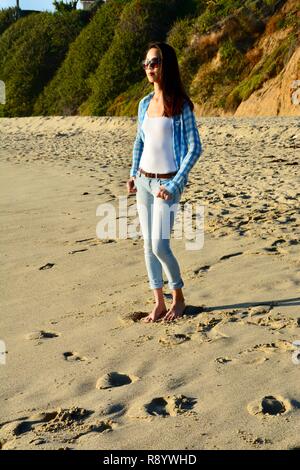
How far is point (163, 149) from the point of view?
4508 millimetres

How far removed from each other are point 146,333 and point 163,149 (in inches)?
46.3

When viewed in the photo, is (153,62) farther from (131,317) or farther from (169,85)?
(131,317)

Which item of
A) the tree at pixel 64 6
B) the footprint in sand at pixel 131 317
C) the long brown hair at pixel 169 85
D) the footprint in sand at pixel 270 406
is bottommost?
the footprint in sand at pixel 131 317

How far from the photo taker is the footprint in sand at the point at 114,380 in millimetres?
3855

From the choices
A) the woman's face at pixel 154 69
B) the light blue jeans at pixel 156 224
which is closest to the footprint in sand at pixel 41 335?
the light blue jeans at pixel 156 224

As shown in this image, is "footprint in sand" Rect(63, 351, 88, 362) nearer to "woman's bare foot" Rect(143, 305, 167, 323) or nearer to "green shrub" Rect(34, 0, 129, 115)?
"woman's bare foot" Rect(143, 305, 167, 323)

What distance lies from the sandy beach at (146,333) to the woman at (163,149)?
66 cm

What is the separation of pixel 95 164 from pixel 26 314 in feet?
31.1

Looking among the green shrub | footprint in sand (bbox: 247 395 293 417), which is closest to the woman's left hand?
footprint in sand (bbox: 247 395 293 417)

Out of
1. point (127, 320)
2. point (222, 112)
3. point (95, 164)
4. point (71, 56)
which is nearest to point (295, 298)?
point (127, 320)

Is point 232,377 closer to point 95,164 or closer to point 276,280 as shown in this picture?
point 276,280

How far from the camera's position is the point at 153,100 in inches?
180

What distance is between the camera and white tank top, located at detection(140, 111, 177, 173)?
4.48 metres

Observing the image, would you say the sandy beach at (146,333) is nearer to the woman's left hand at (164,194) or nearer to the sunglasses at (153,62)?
the woman's left hand at (164,194)
